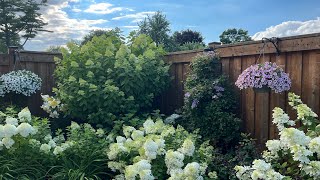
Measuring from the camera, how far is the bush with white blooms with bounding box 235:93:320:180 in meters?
2.51

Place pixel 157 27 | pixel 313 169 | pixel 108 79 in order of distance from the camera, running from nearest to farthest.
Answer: pixel 313 169 → pixel 108 79 → pixel 157 27

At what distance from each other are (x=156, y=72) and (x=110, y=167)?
7.04 ft

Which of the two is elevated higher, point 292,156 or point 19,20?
point 19,20

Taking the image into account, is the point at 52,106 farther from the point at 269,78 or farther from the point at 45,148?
the point at 269,78

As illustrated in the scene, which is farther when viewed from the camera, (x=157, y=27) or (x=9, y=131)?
(x=157, y=27)

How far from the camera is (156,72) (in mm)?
5035

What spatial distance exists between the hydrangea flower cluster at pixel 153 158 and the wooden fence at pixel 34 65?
9.16 ft

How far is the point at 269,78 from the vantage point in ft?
11.3

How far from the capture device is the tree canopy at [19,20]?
69.8ft

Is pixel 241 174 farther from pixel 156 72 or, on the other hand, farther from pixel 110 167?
pixel 156 72

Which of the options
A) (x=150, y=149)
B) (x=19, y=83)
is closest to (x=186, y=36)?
(x=19, y=83)

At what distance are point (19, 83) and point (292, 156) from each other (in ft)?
12.6

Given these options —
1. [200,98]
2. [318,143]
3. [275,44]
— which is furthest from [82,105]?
[318,143]

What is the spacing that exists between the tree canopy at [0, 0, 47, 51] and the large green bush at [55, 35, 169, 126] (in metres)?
17.5
